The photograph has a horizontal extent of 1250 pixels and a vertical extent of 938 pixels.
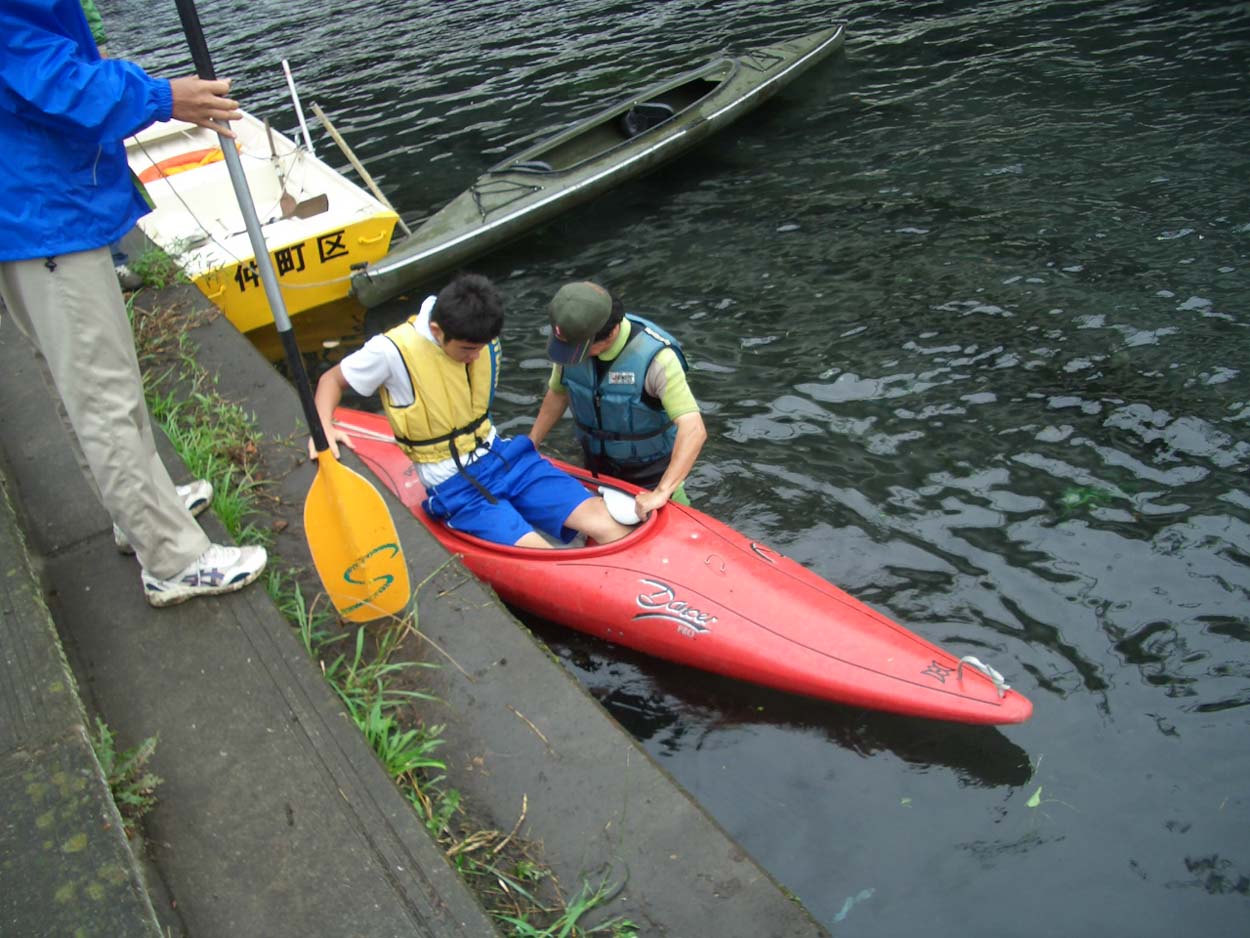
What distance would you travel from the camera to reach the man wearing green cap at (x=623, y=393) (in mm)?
4422

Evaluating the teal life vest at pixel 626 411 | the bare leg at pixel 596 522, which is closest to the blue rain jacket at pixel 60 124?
the teal life vest at pixel 626 411

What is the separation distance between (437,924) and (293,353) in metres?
1.87

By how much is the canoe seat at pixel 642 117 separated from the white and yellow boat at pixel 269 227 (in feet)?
9.36

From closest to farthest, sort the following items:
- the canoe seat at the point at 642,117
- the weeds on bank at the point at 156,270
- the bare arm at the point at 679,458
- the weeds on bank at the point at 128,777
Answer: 1. the weeds on bank at the point at 128,777
2. the bare arm at the point at 679,458
3. the weeds on bank at the point at 156,270
4. the canoe seat at the point at 642,117

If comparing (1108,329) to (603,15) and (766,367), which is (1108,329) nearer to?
(766,367)

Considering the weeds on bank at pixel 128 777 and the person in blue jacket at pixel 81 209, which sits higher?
the person in blue jacket at pixel 81 209

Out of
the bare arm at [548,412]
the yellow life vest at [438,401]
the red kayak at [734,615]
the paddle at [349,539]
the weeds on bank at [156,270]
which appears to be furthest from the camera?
the weeds on bank at [156,270]

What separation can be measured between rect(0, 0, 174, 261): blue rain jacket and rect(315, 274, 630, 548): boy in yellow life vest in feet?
4.48

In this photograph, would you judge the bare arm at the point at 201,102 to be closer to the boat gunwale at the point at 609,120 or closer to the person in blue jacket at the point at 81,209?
the person in blue jacket at the point at 81,209

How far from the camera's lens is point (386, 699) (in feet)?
11.2

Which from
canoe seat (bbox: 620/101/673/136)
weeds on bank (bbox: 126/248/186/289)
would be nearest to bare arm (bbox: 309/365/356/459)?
weeds on bank (bbox: 126/248/186/289)

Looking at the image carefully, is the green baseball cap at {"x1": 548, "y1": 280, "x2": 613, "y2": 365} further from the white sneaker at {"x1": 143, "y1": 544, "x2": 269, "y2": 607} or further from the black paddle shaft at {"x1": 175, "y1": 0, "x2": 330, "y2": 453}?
the white sneaker at {"x1": 143, "y1": 544, "x2": 269, "y2": 607}

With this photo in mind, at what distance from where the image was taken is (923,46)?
11609mm

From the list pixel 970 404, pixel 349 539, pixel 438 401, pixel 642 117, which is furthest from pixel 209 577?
pixel 642 117
